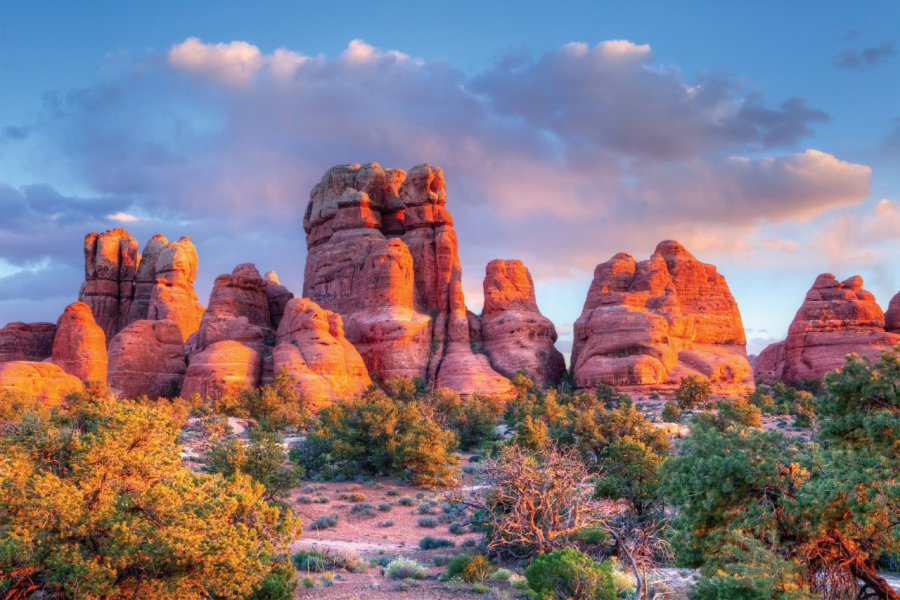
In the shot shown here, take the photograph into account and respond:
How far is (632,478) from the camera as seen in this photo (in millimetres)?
20172

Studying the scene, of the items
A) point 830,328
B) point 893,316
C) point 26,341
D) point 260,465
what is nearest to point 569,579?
point 260,465

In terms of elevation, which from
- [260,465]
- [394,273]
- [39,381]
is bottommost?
[260,465]

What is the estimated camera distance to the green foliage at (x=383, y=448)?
2956 cm

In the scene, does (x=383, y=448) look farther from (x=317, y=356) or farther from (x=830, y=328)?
(x=830, y=328)

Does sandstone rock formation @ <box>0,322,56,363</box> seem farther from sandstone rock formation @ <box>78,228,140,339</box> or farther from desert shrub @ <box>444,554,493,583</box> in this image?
desert shrub @ <box>444,554,493,583</box>

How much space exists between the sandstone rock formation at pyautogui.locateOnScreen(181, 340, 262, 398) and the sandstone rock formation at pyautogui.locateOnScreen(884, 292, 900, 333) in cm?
6183

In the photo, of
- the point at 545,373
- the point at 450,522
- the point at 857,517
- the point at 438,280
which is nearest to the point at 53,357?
the point at 438,280

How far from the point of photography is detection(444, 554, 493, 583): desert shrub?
15500 mm

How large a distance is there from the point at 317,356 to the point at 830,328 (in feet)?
163

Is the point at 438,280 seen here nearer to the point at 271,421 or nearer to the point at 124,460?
the point at 271,421

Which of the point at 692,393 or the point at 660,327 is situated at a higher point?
the point at 660,327

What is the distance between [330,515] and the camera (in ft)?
80.1

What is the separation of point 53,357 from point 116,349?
7.07 meters

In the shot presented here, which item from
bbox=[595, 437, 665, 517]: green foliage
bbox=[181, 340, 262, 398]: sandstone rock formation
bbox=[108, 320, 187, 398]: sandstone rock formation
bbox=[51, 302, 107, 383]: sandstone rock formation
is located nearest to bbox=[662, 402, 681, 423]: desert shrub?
bbox=[595, 437, 665, 517]: green foliage
